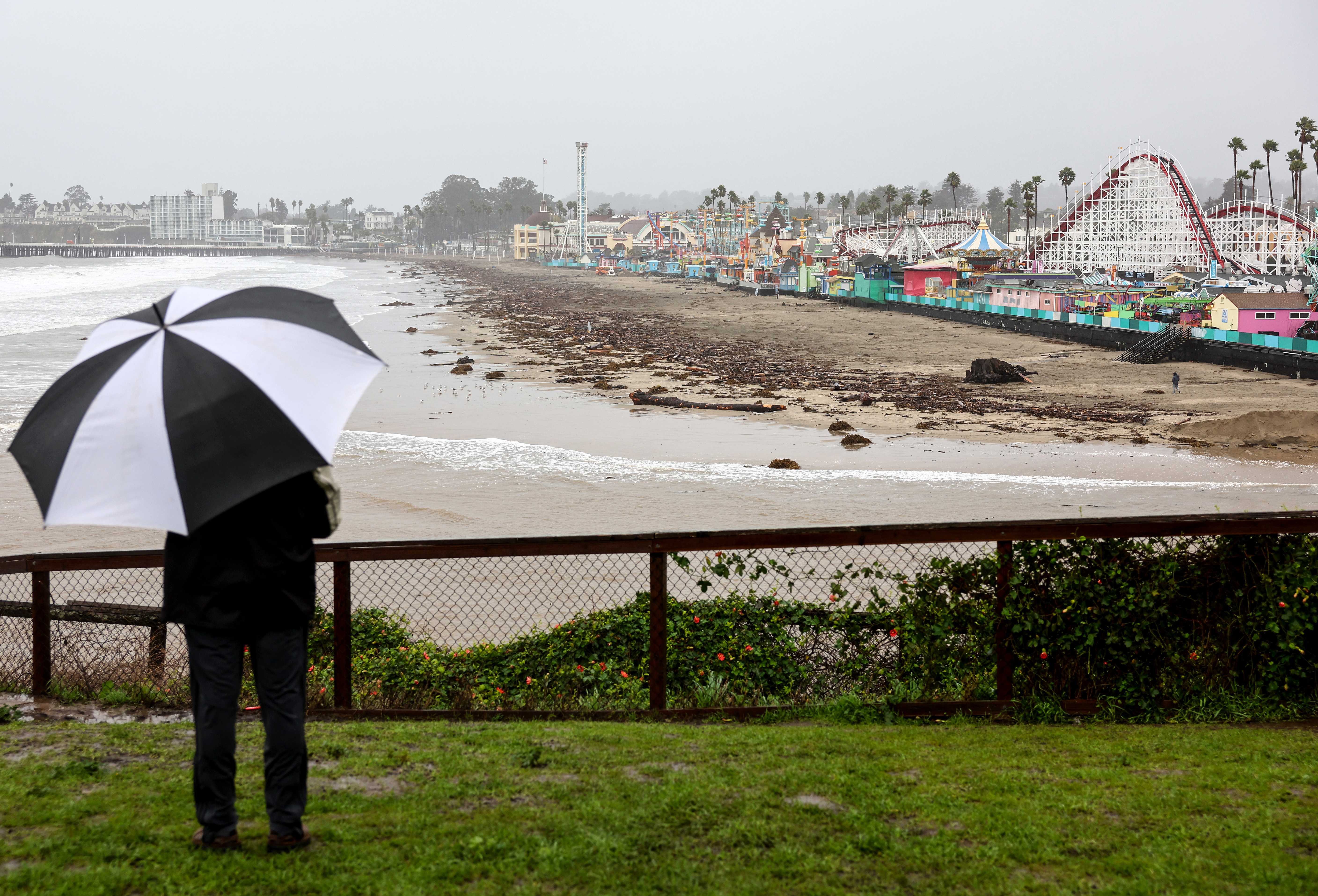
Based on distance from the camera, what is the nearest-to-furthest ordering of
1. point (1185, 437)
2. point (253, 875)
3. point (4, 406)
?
point (253, 875) → point (1185, 437) → point (4, 406)

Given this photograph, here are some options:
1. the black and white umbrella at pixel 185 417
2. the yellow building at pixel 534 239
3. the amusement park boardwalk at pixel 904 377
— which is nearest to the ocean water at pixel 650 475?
the amusement park boardwalk at pixel 904 377

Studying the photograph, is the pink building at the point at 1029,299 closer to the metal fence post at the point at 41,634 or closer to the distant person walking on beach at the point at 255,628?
the metal fence post at the point at 41,634

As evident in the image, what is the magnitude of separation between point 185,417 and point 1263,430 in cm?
1982

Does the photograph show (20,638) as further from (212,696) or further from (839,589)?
(839,589)

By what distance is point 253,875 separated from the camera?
10.5ft

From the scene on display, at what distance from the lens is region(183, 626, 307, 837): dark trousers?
3381 millimetres

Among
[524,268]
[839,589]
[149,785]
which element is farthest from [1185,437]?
[524,268]

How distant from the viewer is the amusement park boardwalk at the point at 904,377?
2027 centimetres

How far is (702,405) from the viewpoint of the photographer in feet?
77.3

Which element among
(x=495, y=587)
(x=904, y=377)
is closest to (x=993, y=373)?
(x=904, y=377)

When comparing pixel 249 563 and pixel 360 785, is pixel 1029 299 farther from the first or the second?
pixel 249 563

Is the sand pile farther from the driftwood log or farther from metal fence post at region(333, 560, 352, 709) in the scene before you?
metal fence post at region(333, 560, 352, 709)

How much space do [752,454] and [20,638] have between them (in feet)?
39.0

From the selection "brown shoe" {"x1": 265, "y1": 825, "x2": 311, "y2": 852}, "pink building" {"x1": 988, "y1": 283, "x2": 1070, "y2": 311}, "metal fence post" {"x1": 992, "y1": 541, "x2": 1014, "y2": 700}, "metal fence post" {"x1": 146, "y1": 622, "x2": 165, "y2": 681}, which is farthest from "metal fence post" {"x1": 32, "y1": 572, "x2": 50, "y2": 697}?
"pink building" {"x1": 988, "y1": 283, "x2": 1070, "y2": 311}
